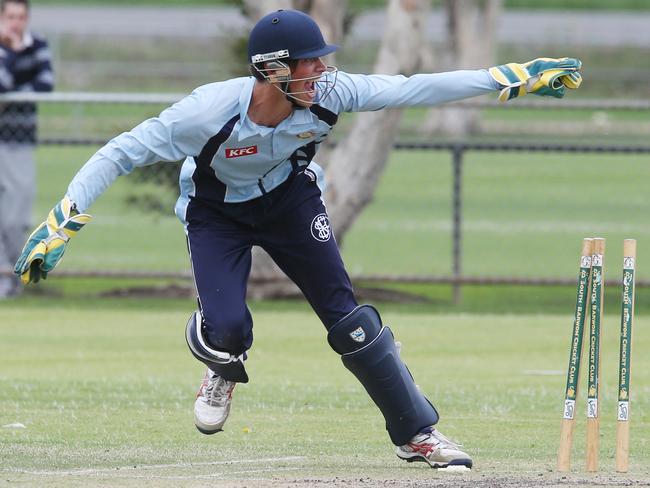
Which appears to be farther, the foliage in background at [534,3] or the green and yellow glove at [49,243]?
the foliage in background at [534,3]

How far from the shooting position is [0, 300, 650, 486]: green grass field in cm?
680

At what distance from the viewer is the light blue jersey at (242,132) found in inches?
255

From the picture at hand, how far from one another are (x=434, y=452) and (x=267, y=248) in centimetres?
119

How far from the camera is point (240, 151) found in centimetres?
666

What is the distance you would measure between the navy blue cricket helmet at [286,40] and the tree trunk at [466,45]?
24779mm

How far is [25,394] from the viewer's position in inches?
361

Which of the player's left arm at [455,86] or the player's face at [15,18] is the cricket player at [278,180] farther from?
the player's face at [15,18]

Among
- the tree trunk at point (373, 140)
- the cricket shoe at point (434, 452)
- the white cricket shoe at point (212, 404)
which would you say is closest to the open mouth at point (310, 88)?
the white cricket shoe at point (212, 404)

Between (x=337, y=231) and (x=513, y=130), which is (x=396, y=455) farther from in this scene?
(x=513, y=130)

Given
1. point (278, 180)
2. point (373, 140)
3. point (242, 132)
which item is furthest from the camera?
point (373, 140)

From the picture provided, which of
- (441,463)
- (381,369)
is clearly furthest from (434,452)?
(381,369)

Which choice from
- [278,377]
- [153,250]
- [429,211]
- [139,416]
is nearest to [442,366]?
[278,377]

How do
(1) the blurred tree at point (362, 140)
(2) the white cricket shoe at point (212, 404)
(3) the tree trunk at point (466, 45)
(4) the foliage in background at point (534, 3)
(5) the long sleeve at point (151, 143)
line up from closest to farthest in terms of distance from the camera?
(5) the long sleeve at point (151, 143), (2) the white cricket shoe at point (212, 404), (1) the blurred tree at point (362, 140), (3) the tree trunk at point (466, 45), (4) the foliage in background at point (534, 3)

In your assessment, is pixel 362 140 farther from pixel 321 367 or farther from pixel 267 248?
pixel 267 248
